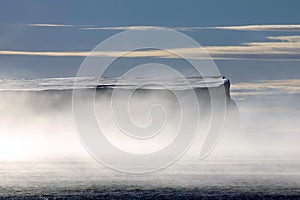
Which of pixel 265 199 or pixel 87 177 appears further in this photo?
pixel 87 177

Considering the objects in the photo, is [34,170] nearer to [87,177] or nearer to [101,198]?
[87,177]

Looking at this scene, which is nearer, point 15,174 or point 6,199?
point 6,199

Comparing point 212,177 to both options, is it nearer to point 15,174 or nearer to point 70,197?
point 15,174

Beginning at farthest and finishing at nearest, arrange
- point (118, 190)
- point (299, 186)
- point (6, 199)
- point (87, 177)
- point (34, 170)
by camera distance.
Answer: point (34, 170), point (87, 177), point (299, 186), point (118, 190), point (6, 199)

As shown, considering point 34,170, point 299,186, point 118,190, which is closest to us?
point 118,190

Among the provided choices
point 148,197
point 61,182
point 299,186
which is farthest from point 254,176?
point 148,197

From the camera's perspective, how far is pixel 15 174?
130125 mm

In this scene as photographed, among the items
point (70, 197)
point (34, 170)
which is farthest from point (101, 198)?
point (34, 170)

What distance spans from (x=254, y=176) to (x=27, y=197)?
4682 cm

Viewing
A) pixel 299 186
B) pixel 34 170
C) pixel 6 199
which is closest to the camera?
pixel 6 199

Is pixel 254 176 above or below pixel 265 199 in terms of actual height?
above

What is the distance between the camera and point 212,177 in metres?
127

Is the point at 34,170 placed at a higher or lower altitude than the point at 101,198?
higher

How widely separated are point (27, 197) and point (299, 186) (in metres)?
34.5
